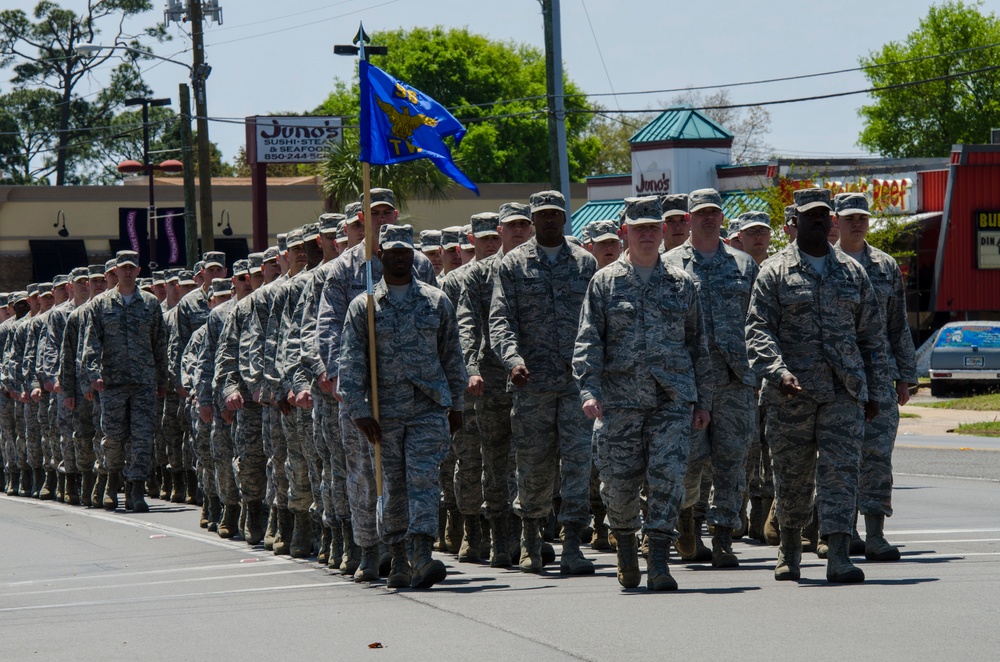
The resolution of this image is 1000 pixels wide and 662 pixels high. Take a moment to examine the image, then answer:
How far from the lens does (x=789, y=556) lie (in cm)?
963

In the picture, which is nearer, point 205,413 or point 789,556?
point 789,556

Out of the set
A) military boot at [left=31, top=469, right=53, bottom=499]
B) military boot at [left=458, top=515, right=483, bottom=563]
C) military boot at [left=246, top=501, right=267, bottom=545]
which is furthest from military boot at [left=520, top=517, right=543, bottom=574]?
military boot at [left=31, top=469, right=53, bottom=499]

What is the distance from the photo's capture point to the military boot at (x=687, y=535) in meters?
11.0

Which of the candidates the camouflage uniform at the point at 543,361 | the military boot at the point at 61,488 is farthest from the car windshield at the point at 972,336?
the camouflage uniform at the point at 543,361

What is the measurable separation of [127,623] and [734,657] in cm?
390

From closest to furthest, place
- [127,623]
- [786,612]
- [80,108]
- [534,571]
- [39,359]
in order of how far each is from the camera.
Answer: [786,612] → [127,623] → [534,571] → [39,359] → [80,108]

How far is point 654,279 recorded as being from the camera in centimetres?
962

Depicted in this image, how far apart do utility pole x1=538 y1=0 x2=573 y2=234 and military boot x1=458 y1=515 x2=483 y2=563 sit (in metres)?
17.7

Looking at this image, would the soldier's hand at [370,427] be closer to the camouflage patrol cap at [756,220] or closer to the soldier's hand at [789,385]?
the soldier's hand at [789,385]

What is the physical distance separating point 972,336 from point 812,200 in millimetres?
22712

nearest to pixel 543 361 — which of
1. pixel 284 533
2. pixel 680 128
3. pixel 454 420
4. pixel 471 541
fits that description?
pixel 454 420

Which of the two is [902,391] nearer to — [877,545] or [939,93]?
[877,545]

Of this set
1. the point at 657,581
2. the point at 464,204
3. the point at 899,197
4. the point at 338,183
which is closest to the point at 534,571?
the point at 657,581

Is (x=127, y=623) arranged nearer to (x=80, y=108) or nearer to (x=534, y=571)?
(x=534, y=571)
